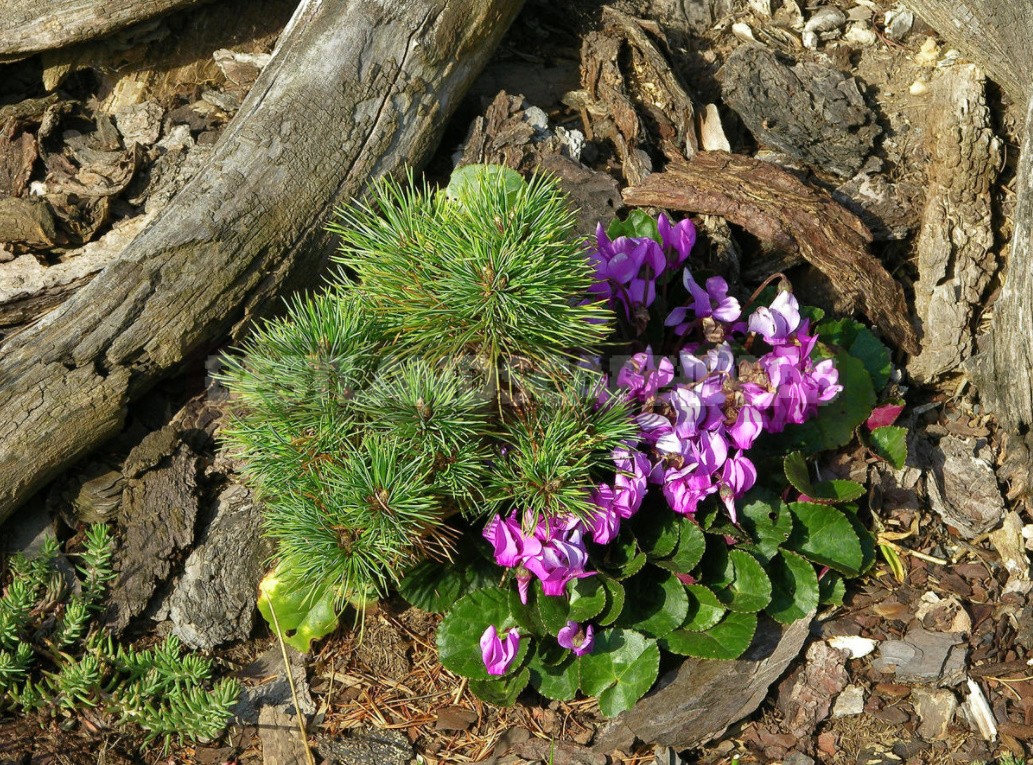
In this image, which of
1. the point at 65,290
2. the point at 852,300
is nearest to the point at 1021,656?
the point at 852,300

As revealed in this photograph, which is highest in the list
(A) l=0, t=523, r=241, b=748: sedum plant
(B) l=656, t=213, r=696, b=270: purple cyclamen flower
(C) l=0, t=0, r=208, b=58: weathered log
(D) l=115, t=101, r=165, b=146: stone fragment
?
(C) l=0, t=0, r=208, b=58: weathered log

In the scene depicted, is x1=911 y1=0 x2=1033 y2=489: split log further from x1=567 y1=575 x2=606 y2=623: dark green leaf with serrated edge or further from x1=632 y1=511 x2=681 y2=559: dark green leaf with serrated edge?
x1=567 y1=575 x2=606 y2=623: dark green leaf with serrated edge

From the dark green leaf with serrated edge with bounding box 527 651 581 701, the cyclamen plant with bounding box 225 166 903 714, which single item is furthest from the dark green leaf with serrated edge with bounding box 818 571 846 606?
the dark green leaf with serrated edge with bounding box 527 651 581 701

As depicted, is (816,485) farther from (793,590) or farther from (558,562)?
(558,562)

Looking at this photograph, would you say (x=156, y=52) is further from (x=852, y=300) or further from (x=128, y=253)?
(x=852, y=300)

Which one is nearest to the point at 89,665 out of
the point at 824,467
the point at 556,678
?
the point at 556,678

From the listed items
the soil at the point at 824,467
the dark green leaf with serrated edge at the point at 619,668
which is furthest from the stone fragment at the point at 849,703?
the dark green leaf with serrated edge at the point at 619,668
